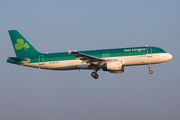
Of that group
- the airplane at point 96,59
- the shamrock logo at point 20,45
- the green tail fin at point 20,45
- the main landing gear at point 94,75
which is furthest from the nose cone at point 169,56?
the shamrock logo at point 20,45

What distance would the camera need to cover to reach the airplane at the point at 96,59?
42156 mm

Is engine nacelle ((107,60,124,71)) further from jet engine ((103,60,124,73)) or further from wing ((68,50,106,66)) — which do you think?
wing ((68,50,106,66))

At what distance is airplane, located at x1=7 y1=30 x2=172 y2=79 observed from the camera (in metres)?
42.2

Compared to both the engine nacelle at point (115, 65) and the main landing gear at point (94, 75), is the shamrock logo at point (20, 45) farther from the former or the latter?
the engine nacelle at point (115, 65)

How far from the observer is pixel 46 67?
45031mm

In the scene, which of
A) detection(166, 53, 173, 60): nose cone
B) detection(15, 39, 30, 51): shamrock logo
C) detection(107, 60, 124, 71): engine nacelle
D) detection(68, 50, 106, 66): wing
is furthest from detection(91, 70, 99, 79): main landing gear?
detection(15, 39, 30, 51): shamrock logo

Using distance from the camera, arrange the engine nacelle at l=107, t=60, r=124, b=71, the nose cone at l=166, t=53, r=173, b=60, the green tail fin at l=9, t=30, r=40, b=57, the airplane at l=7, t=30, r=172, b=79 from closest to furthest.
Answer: the engine nacelle at l=107, t=60, r=124, b=71
the airplane at l=7, t=30, r=172, b=79
the nose cone at l=166, t=53, r=173, b=60
the green tail fin at l=9, t=30, r=40, b=57

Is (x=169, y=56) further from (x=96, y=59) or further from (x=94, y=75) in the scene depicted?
(x=94, y=75)

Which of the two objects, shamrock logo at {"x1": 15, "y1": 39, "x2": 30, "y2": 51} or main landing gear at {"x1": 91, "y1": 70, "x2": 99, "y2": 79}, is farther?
shamrock logo at {"x1": 15, "y1": 39, "x2": 30, "y2": 51}

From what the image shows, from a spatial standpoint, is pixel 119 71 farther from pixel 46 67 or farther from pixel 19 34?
pixel 19 34

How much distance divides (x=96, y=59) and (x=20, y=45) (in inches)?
535

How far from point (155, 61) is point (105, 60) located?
744 centimetres

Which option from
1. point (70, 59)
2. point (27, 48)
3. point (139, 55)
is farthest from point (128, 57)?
point (27, 48)

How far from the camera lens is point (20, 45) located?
4725 cm
